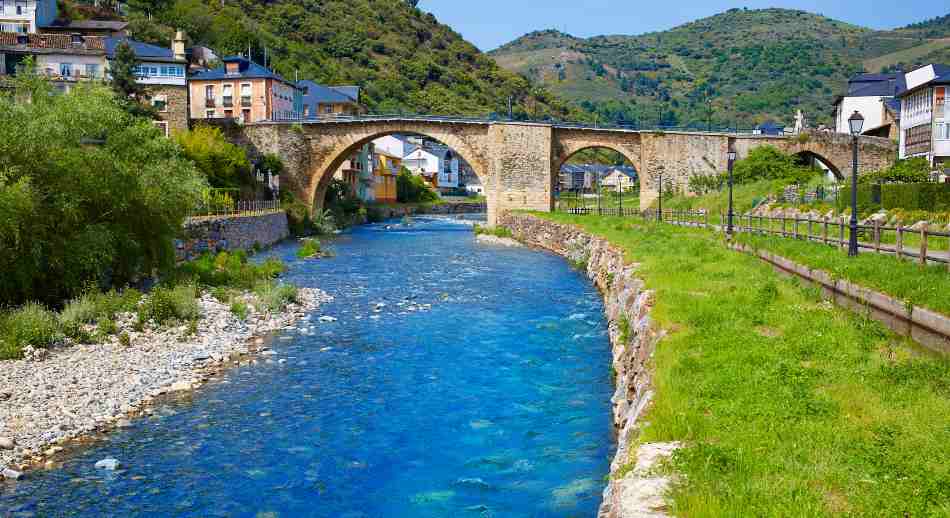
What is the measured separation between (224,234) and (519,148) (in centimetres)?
2681

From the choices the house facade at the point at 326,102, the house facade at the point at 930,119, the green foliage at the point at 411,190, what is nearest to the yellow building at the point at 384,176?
the green foliage at the point at 411,190

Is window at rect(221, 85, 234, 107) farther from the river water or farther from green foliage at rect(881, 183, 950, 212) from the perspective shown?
green foliage at rect(881, 183, 950, 212)

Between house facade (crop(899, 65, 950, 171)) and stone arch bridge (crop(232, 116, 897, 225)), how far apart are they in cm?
531

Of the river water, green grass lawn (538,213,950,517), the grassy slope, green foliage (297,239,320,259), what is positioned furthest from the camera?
the grassy slope

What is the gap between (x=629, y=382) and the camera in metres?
11.5

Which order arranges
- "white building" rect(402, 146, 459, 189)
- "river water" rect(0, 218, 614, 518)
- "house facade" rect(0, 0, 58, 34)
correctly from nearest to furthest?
"river water" rect(0, 218, 614, 518), "house facade" rect(0, 0, 58, 34), "white building" rect(402, 146, 459, 189)

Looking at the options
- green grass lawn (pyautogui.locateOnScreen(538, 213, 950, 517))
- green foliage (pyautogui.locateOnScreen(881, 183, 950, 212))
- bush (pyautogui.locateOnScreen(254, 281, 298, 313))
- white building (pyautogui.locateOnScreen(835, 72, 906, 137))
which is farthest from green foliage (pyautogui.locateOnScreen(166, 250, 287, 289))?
white building (pyautogui.locateOnScreen(835, 72, 906, 137))

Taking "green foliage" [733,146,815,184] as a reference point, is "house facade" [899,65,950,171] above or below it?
above

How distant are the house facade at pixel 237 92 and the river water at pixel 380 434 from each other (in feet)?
154

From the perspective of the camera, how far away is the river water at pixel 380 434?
9.35m

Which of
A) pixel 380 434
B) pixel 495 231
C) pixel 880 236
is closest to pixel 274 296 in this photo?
pixel 380 434

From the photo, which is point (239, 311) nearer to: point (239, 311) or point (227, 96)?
point (239, 311)

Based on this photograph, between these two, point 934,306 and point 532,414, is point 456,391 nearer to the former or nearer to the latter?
point 532,414

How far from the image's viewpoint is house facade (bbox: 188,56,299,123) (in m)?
64.1
